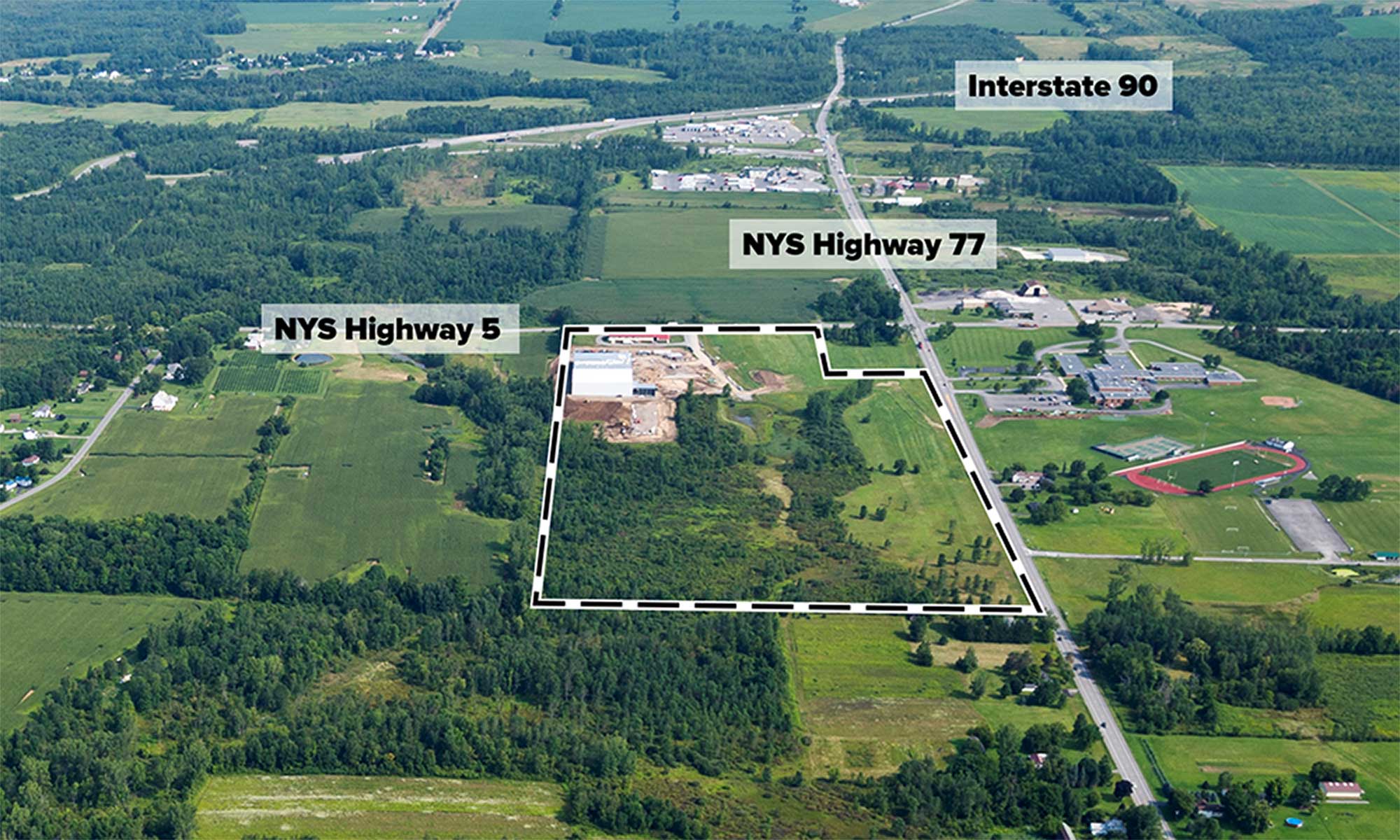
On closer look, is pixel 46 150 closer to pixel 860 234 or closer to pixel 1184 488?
pixel 860 234

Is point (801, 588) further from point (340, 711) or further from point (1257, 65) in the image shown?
point (1257, 65)

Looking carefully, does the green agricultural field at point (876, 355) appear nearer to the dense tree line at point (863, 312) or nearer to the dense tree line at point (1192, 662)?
the dense tree line at point (863, 312)

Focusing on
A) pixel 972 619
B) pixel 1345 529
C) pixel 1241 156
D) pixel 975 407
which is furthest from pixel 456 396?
pixel 1241 156

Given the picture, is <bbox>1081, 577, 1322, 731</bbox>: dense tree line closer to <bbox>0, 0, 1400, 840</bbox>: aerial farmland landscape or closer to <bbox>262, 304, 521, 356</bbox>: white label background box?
<bbox>0, 0, 1400, 840</bbox>: aerial farmland landscape

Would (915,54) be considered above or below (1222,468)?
above

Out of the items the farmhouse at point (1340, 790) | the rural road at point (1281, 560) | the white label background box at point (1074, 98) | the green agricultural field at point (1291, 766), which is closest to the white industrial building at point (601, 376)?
the rural road at point (1281, 560)

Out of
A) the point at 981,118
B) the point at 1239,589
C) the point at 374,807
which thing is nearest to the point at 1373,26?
the point at 981,118
